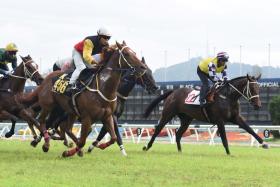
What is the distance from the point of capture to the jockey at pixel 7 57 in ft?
42.2

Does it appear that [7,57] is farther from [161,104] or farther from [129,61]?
[161,104]

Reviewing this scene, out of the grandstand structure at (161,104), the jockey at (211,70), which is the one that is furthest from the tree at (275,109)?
the jockey at (211,70)

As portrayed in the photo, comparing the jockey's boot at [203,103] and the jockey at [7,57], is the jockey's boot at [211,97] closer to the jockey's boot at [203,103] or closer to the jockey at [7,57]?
the jockey's boot at [203,103]

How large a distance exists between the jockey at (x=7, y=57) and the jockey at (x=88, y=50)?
2349 millimetres

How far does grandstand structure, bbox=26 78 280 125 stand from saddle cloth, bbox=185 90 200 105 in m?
18.0

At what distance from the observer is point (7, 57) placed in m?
13.2

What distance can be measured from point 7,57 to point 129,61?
3.84 m

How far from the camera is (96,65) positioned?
10766 millimetres

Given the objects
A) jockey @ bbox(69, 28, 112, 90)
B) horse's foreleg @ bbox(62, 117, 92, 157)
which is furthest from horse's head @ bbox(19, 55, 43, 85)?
horse's foreleg @ bbox(62, 117, 92, 157)

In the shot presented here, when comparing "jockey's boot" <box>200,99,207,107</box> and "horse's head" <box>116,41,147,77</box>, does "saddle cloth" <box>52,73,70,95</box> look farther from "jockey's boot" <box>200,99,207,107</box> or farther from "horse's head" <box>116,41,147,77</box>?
"jockey's boot" <box>200,99,207,107</box>

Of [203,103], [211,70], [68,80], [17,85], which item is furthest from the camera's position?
[203,103]

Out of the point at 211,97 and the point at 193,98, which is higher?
the point at 211,97

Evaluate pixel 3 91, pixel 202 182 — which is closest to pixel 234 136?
pixel 3 91

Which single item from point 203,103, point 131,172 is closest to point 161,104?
point 203,103
